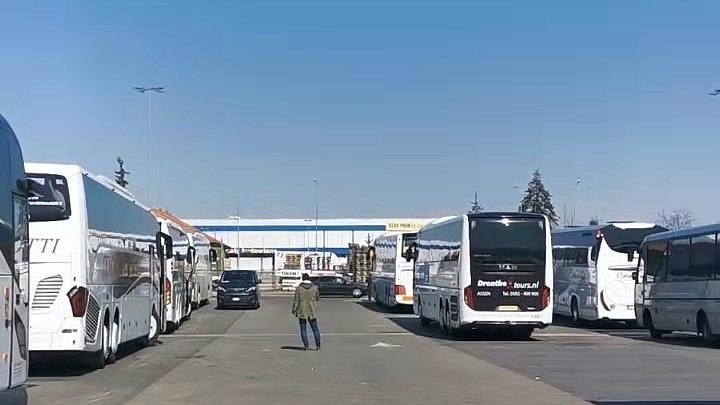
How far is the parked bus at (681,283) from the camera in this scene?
85.8 ft

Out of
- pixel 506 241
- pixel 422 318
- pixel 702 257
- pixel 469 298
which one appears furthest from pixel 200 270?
pixel 702 257

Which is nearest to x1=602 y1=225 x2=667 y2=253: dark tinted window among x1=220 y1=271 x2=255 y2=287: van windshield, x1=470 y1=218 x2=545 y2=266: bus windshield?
x1=470 y1=218 x2=545 y2=266: bus windshield

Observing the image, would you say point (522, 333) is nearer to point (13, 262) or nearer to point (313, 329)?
point (313, 329)

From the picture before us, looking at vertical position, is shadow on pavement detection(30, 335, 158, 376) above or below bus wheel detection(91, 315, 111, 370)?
below

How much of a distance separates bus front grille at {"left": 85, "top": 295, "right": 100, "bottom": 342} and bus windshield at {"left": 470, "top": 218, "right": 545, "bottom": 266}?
39.1 feet

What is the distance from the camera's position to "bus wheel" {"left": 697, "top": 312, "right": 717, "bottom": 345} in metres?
26.3

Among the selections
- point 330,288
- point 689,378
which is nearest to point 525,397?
point 689,378

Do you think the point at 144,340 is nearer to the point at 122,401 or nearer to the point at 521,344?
the point at 521,344

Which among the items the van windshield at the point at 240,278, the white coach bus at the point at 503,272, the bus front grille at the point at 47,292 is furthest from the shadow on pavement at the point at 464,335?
the van windshield at the point at 240,278

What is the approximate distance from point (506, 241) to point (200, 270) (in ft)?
73.1

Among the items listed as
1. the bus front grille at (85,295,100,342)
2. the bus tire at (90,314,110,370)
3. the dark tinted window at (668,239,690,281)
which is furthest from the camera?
the dark tinted window at (668,239,690,281)

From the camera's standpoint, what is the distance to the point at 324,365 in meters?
21.3

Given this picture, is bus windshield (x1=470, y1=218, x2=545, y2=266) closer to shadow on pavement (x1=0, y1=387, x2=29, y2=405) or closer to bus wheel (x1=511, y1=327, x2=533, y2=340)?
bus wheel (x1=511, y1=327, x2=533, y2=340)

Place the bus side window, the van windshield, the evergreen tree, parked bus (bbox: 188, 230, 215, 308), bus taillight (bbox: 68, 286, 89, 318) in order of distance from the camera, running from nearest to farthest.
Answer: bus taillight (bbox: 68, 286, 89, 318), the bus side window, parked bus (bbox: 188, 230, 215, 308), the van windshield, the evergreen tree
